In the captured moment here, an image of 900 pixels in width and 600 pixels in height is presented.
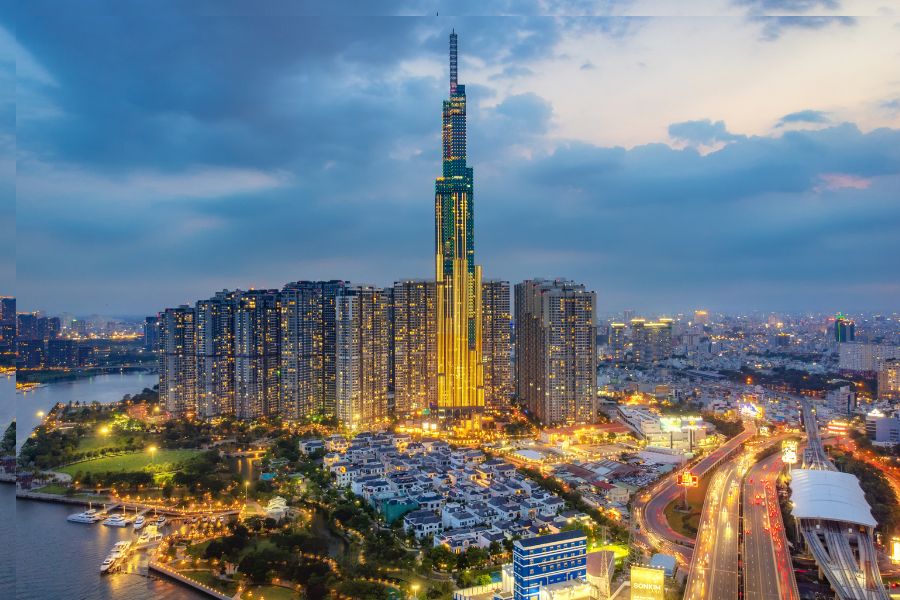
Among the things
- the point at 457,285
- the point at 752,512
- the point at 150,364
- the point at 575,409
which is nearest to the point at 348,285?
the point at 457,285

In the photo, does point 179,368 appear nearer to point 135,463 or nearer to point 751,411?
point 135,463

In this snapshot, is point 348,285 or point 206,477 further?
point 348,285

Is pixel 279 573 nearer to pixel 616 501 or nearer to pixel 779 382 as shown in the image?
pixel 616 501

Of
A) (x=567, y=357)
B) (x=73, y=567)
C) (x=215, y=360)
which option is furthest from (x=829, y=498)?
(x=215, y=360)

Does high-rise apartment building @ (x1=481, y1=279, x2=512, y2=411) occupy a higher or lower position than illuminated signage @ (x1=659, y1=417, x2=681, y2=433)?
higher

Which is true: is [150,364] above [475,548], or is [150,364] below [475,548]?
above

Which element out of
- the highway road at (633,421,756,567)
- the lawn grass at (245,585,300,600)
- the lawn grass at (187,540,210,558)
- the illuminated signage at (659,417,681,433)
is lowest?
the lawn grass at (245,585,300,600)

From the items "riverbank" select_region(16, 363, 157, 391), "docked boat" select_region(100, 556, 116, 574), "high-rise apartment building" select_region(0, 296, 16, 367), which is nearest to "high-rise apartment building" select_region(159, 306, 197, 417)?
"riverbank" select_region(16, 363, 157, 391)

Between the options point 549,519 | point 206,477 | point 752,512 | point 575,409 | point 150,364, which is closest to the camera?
point 549,519

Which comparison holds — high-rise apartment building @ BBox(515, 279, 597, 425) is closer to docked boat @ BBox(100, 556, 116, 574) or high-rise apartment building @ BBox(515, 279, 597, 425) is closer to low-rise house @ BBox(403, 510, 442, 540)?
low-rise house @ BBox(403, 510, 442, 540)
